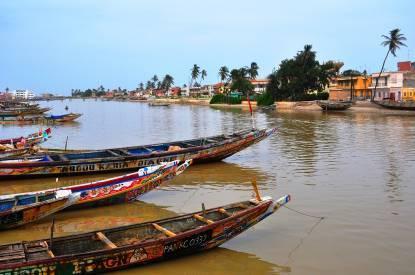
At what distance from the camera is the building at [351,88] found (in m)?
71.8

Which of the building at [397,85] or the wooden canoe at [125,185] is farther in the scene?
the building at [397,85]

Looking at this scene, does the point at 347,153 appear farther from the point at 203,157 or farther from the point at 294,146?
the point at 203,157

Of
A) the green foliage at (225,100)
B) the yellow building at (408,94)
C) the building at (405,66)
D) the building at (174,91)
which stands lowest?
the green foliage at (225,100)

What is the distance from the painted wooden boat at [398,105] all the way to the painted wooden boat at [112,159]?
4150cm

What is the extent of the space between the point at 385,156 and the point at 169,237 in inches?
613

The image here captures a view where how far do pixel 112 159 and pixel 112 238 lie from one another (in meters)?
7.58

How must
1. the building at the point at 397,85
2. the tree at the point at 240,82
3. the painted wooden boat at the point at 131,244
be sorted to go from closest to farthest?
the painted wooden boat at the point at 131,244 < the building at the point at 397,85 < the tree at the point at 240,82

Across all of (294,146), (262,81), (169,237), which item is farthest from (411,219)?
(262,81)

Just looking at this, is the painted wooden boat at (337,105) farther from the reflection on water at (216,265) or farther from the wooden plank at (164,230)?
the wooden plank at (164,230)

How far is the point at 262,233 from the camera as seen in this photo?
9.61 meters

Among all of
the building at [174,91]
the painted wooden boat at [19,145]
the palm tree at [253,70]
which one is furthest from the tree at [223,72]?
the painted wooden boat at [19,145]

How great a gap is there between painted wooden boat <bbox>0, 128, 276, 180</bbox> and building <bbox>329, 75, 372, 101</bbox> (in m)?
57.4

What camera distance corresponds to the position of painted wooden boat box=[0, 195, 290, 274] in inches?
261

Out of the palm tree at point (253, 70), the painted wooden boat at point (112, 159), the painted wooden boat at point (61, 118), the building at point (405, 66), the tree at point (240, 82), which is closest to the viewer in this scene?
the painted wooden boat at point (112, 159)
